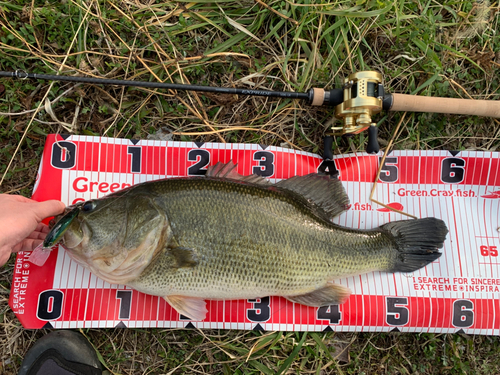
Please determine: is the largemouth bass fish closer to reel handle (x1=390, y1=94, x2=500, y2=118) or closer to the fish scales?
the fish scales

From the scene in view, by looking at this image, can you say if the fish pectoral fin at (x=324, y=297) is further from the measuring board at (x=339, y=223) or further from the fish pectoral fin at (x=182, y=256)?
the fish pectoral fin at (x=182, y=256)

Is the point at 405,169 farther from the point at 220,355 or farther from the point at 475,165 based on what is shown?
the point at 220,355

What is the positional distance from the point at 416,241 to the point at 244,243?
1.43 meters

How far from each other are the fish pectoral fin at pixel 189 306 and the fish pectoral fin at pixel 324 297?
678 millimetres

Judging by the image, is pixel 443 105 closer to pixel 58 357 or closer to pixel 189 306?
pixel 189 306

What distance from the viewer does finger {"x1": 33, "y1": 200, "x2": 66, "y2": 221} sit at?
2328 mm

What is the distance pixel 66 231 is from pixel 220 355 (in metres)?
1.55

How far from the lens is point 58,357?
256cm

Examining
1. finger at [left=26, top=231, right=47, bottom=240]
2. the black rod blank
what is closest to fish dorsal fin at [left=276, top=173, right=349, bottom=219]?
the black rod blank

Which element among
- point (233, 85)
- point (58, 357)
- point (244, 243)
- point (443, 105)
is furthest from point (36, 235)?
point (443, 105)

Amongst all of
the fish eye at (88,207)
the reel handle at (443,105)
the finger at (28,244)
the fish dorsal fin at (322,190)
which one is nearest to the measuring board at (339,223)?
the finger at (28,244)

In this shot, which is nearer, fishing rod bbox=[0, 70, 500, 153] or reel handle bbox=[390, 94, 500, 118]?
fishing rod bbox=[0, 70, 500, 153]

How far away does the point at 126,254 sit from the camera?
83.9 inches

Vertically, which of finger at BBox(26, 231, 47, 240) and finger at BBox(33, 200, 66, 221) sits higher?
finger at BBox(33, 200, 66, 221)
